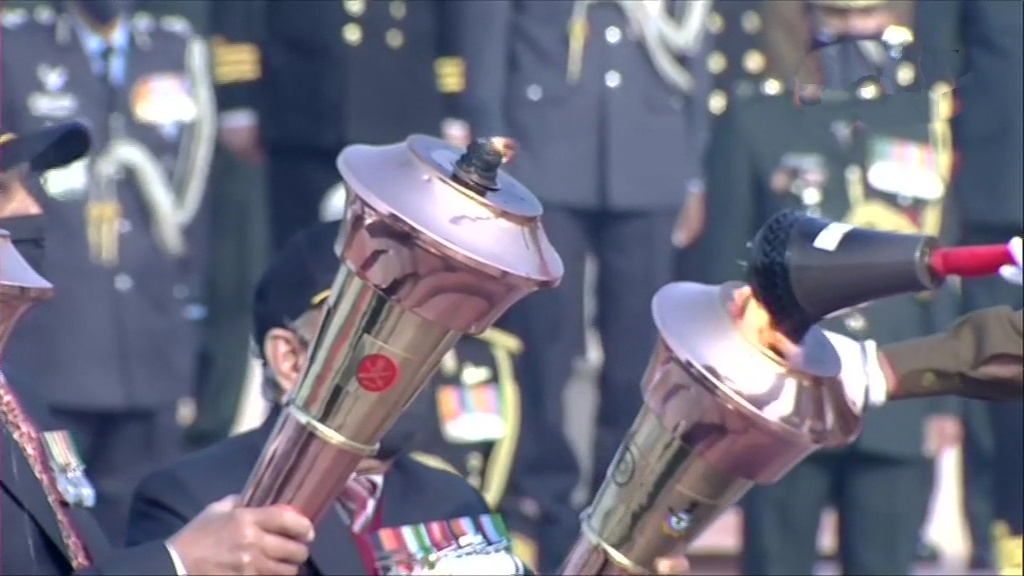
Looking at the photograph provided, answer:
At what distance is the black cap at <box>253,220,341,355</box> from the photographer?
3285 mm

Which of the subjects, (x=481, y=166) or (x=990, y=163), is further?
(x=990, y=163)

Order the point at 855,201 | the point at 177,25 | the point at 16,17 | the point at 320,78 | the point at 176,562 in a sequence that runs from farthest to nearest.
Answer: the point at 320,78, the point at 177,25, the point at 855,201, the point at 16,17, the point at 176,562

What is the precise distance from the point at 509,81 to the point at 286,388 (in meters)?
2.22

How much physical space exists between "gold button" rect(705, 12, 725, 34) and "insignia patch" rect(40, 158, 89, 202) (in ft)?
4.87

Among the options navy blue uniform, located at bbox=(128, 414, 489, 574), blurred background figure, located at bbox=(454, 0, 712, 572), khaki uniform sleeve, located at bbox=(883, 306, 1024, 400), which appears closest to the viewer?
khaki uniform sleeve, located at bbox=(883, 306, 1024, 400)

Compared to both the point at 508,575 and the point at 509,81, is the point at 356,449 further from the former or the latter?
the point at 509,81

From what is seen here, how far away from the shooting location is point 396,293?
233 centimetres

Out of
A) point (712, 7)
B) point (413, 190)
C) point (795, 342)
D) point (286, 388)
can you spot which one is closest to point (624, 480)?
point (795, 342)

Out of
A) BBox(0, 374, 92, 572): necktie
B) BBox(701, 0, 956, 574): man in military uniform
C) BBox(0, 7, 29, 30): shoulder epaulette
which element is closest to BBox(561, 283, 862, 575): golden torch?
BBox(0, 374, 92, 572): necktie

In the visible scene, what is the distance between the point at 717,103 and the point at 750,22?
0.23 metres

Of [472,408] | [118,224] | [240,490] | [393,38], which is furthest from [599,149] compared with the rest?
[240,490]

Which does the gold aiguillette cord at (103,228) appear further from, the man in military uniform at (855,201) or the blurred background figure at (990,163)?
the blurred background figure at (990,163)

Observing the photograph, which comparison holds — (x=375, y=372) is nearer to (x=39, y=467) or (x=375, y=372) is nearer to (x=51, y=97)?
(x=39, y=467)

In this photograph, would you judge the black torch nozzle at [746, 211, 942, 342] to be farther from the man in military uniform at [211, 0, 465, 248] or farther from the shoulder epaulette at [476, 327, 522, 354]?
the man in military uniform at [211, 0, 465, 248]
